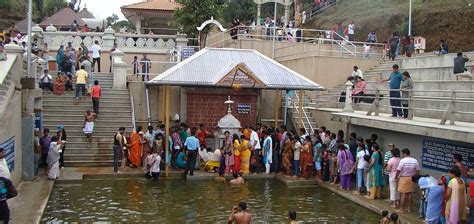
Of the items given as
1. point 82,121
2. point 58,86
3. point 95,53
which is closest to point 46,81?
point 58,86

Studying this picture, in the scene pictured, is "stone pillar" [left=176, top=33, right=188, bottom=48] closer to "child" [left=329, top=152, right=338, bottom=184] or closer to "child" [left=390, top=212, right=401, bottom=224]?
"child" [left=329, top=152, right=338, bottom=184]

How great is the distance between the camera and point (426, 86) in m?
18.1

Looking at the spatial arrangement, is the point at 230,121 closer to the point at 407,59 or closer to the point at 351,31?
the point at 407,59

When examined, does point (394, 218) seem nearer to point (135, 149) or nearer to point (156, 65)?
point (135, 149)

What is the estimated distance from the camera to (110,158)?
17.7 metres

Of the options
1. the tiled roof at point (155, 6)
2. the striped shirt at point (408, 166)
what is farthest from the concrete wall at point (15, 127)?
the tiled roof at point (155, 6)

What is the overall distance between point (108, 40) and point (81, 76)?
7.02 meters

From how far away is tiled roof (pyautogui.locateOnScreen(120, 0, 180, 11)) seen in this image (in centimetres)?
3322

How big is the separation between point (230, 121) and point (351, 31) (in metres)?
14.8

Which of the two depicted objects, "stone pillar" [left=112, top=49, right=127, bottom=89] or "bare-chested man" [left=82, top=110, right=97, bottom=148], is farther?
"stone pillar" [left=112, top=49, right=127, bottom=89]

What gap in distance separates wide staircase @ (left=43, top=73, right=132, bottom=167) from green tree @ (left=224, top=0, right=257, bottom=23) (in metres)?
25.2

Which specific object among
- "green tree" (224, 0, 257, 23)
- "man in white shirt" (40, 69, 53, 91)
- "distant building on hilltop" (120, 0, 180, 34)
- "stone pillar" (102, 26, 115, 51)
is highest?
"green tree" (224, 0, 257, 23)

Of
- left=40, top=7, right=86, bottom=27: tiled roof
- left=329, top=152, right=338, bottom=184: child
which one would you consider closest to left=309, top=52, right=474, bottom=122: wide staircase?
left=329, top=152, right=338, bottom=184: child

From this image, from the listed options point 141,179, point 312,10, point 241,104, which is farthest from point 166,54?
point 312,10
